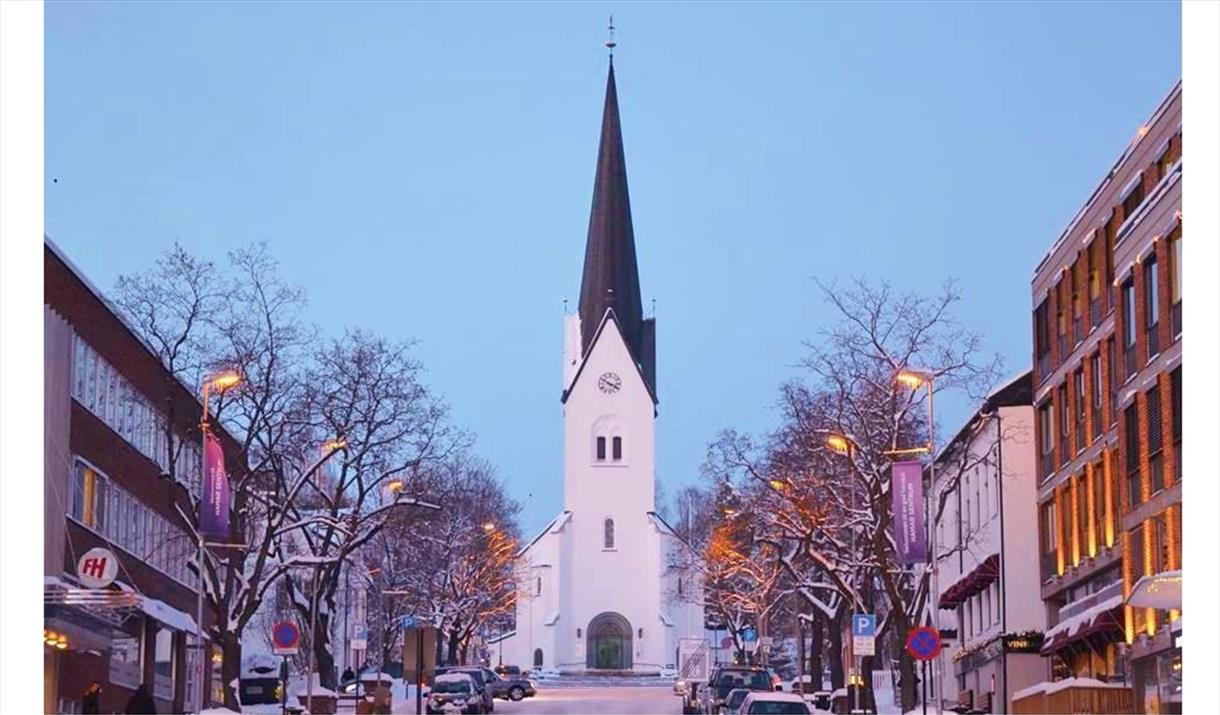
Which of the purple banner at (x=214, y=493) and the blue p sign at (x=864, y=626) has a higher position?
the purple banner at (x=214, y=493)

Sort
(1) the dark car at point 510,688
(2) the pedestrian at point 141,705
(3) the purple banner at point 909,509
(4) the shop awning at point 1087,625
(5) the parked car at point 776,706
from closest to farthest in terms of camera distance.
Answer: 1. (5) the parked car at point 776,706
2. (2) the pedestrian at point 141,705
3. (3) the purple banner at point 909,509
4. (4) the shop awning at point 1087,625
5. (1) the dark car at point 510,688

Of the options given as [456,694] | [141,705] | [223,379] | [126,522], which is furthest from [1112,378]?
[126,522]

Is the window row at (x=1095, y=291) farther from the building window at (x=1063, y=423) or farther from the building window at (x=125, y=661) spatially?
the building window at (x=125, y=661)

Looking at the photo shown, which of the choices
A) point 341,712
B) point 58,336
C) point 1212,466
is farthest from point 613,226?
point 1212,466

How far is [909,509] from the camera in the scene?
49.6m

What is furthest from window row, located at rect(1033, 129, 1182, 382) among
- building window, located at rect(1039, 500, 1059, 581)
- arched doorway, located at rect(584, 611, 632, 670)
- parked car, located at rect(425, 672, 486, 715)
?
arched doorway, located at rect(584, 611, 632, 670)

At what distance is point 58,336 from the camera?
48.5 meters

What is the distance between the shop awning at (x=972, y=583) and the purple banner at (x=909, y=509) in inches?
824

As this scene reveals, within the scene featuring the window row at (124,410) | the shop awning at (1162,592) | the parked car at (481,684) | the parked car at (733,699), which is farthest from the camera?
the parked car at (481,684)

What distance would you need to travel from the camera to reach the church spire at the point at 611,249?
155000mm

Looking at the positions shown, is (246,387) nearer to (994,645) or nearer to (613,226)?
(994,645)

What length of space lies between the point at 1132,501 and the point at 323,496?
74.0 ft

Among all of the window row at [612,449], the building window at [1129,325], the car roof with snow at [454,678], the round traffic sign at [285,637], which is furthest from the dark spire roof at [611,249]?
the round traffic sign at [285,637]

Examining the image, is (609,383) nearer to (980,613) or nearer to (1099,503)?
(980,613)
